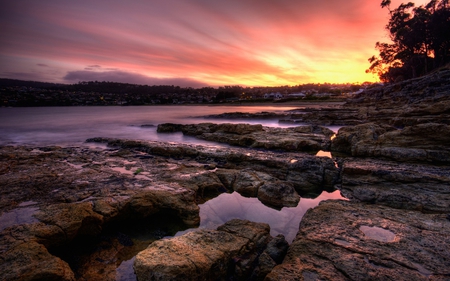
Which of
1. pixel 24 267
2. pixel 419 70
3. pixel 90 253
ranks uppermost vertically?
pixel 419 70

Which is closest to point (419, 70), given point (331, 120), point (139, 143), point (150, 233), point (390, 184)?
point (331, 120)

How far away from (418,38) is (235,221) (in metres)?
45.3

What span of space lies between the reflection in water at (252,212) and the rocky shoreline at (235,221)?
283mm

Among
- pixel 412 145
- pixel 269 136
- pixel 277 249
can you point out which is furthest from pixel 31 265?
pixel 269 136

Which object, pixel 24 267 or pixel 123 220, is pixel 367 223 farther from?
pixel 24 267

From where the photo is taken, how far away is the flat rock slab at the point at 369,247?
3.30 meters

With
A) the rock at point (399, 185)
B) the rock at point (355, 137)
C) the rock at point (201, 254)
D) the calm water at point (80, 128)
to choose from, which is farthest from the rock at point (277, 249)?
the calm water at point (80, 128)

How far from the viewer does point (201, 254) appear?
3.72 metres

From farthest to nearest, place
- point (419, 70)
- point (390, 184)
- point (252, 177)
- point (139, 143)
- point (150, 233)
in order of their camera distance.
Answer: point (419, 70) → point (139, 143) → point (252, 177) → point (390, 184) → point (150, 233)

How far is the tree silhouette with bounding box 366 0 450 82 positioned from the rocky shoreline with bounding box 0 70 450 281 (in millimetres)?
34110

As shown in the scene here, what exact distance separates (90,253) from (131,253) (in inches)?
30.7

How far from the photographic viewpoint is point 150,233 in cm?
515

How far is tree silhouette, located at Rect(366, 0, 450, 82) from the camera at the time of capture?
107 ft

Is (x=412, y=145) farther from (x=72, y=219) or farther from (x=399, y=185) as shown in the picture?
(x=72, y=219)
